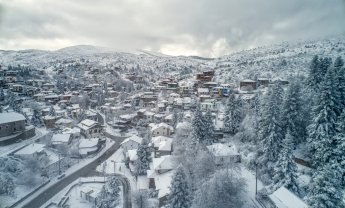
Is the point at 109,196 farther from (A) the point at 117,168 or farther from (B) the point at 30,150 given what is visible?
(B) the point at 30,150

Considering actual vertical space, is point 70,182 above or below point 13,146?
below

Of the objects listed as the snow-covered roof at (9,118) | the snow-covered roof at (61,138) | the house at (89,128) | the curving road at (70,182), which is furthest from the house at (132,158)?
the snow-covered roof at (9,118)

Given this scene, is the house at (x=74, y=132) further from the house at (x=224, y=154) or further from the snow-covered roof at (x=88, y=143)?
the house at (x=224, y=154)

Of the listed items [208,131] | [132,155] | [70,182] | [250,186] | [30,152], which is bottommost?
[70,182]

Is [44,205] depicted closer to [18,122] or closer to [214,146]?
[18,122]

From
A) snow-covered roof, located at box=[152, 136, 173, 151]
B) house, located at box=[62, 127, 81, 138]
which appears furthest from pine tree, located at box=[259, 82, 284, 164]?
house, located at box=[62, 127, 81, 138]

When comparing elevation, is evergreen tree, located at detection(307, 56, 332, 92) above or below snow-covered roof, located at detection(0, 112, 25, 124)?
above

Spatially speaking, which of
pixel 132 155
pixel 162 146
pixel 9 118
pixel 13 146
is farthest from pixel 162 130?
pixel 9 118

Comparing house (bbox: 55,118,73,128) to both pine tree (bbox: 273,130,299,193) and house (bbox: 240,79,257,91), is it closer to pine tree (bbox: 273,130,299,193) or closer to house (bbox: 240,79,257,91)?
pine tree (bbox: 273,130,299,193)
